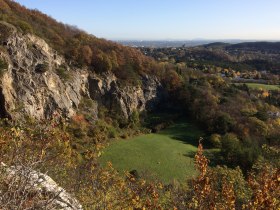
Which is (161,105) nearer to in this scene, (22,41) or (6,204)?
(22,41)

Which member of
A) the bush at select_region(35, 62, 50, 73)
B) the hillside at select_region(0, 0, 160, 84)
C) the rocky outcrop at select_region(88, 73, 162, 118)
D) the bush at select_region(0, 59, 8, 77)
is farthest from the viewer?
the rocky outcrop at select_region(88, 73, 162, 118)

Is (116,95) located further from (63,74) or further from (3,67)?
(3,67)

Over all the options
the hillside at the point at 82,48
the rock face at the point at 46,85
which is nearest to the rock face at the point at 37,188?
the rock face at the point at 46,85

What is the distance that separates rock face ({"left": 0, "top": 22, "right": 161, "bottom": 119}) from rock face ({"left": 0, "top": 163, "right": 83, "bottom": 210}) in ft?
94.9

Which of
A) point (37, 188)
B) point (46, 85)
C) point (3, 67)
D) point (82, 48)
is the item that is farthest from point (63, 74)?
point (37, 188)

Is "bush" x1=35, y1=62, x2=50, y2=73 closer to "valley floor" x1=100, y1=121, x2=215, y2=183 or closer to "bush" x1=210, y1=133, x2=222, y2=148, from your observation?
"valley floor" x1=100, y1=121, x2=215, y2=183

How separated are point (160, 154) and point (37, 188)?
37235 mm

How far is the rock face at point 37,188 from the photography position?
7908mm

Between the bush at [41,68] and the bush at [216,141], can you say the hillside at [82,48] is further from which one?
the bush at [216,141]

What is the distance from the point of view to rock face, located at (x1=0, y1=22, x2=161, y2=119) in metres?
43.4

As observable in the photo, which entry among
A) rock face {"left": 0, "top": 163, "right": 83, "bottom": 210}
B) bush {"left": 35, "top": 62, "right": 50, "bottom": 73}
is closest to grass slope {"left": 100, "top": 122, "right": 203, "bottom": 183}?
bush {"left": 35, "top": 62, "right": 50, "bottom": 73}

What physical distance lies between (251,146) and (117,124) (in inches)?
826

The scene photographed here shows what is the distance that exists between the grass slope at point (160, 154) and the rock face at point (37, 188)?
69.7ft

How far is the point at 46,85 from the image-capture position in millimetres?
47625
